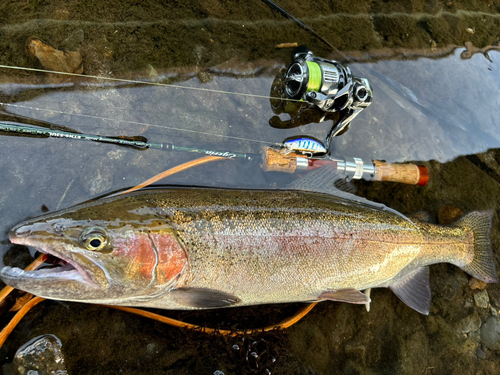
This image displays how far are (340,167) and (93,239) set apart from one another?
2500mm

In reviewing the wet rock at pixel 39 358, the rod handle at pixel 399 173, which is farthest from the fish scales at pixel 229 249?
the wet rock at pixel 39 358

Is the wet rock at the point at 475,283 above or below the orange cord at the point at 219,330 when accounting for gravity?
below

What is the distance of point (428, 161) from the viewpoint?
439cm

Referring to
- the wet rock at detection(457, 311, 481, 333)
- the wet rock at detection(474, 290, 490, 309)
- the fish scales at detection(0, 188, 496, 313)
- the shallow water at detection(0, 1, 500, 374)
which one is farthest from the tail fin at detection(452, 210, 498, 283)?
the wet rock at detection(457, 311, 481, 333)

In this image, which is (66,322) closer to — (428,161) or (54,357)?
(54,357)

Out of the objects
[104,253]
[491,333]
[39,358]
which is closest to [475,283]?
[491,333]

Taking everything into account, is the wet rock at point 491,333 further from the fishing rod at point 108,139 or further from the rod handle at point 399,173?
the fishing rod at point 108,139

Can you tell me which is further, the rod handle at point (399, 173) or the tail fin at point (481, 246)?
the tail fin at point (481, 246)

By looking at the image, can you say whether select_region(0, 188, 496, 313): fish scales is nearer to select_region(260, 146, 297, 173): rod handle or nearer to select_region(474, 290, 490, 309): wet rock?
select_region(260, 146, 297, 173): rod handle

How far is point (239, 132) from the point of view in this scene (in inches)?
147

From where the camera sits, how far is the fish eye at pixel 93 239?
2344 millimetres

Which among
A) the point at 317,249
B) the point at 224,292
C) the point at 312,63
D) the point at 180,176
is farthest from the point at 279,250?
the point at 312,63

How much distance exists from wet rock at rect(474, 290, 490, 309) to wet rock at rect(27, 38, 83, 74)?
5.54 metres

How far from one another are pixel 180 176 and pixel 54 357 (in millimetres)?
1973
